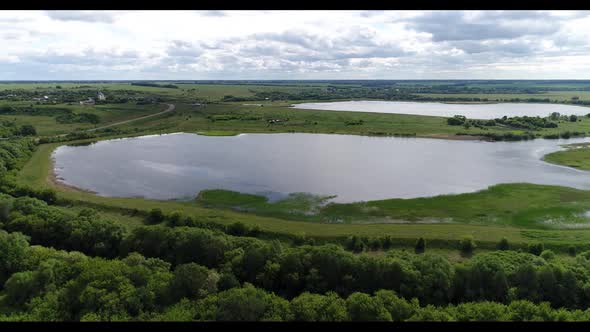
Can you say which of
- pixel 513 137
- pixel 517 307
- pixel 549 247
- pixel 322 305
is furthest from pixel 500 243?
pixel 513 137

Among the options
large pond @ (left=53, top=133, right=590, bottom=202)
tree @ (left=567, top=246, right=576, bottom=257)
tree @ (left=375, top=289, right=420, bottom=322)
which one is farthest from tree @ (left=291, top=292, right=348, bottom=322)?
large pond @ (left=53, top=133, right=590, bottom=202)

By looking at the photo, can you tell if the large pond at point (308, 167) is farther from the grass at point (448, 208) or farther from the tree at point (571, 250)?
the tree at point (571, 250)

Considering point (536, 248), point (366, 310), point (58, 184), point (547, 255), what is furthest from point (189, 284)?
point (58, 184)

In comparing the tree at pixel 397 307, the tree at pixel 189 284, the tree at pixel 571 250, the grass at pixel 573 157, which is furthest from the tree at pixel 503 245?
the grass at pixel 573 157

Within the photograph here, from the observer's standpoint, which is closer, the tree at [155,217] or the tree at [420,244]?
the tree at [420,244]

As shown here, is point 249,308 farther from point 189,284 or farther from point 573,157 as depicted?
point 573,157

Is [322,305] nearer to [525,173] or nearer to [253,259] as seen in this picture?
[253,259]

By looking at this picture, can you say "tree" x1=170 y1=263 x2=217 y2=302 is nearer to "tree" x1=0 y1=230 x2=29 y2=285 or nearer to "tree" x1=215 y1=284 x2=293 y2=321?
"tree" x1=215 y1=284 x2=293 y2=321

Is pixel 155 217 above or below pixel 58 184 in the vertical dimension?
below
